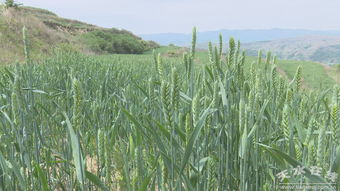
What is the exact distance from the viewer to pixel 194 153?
881mm

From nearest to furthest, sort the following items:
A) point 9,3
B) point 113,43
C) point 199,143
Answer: point 199,143 < point 9,3 < point 113,43

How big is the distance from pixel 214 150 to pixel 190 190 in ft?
1.49

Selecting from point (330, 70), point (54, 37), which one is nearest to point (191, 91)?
point (54, 37)

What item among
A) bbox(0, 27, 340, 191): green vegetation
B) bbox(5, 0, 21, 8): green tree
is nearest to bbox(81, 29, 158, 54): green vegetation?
bbox(5, 0, 21, 8): green tree

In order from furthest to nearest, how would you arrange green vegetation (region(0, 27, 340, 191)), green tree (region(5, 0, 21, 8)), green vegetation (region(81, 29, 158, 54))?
1. green vegetation (region(81, 29, 158, 54))
2. green tree (region(5, 0, 21, 8))
3. green vegetation (region(0, 27, 340, 191))

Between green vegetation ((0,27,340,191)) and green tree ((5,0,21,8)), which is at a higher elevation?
green tree ((5,0,21,8))

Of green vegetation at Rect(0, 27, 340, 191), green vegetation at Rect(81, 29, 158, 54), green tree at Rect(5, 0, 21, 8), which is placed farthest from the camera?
green vegetation at Rect(81, 29, 158, 54)

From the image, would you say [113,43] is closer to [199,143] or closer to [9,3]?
[9,3]

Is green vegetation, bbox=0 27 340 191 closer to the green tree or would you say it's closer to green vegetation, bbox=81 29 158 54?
the green tree

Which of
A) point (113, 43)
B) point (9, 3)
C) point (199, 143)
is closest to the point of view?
point (199, 143)

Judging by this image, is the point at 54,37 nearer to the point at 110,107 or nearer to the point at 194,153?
the point at 110,107

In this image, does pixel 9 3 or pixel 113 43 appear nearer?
pixel 9 3

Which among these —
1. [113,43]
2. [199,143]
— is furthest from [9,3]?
[199,143]

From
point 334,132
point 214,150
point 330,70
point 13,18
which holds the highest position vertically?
point 13,18
